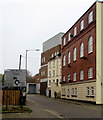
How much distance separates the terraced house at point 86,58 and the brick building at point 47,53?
3067 cm

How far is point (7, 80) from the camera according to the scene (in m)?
18.3

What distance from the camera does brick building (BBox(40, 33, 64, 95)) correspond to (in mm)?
79450

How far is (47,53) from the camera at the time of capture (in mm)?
86000

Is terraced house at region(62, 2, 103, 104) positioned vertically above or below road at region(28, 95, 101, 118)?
above

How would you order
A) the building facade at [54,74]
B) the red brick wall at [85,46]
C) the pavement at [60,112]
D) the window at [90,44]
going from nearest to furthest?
the pavement at [60,112], the red brick wall at [85,46], the window at [90,44], the building facade at [54,74]

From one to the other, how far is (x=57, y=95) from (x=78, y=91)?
799 inches

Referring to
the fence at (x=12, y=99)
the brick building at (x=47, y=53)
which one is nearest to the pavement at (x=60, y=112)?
the fence at (x=12, y=99)

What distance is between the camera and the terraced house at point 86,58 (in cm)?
3216

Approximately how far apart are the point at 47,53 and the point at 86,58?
165ft

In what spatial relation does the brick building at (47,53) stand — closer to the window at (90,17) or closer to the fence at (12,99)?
the window at (90,17)

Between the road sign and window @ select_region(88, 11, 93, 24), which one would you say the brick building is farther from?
the road sign

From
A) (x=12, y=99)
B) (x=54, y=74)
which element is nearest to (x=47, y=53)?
(x=54, y=74)

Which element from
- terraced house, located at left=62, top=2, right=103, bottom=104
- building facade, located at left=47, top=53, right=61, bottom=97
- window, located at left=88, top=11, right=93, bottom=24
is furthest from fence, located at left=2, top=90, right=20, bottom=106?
building facade, located at left=47, top=53, right=61, bottom=97

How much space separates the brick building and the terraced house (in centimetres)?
3067
